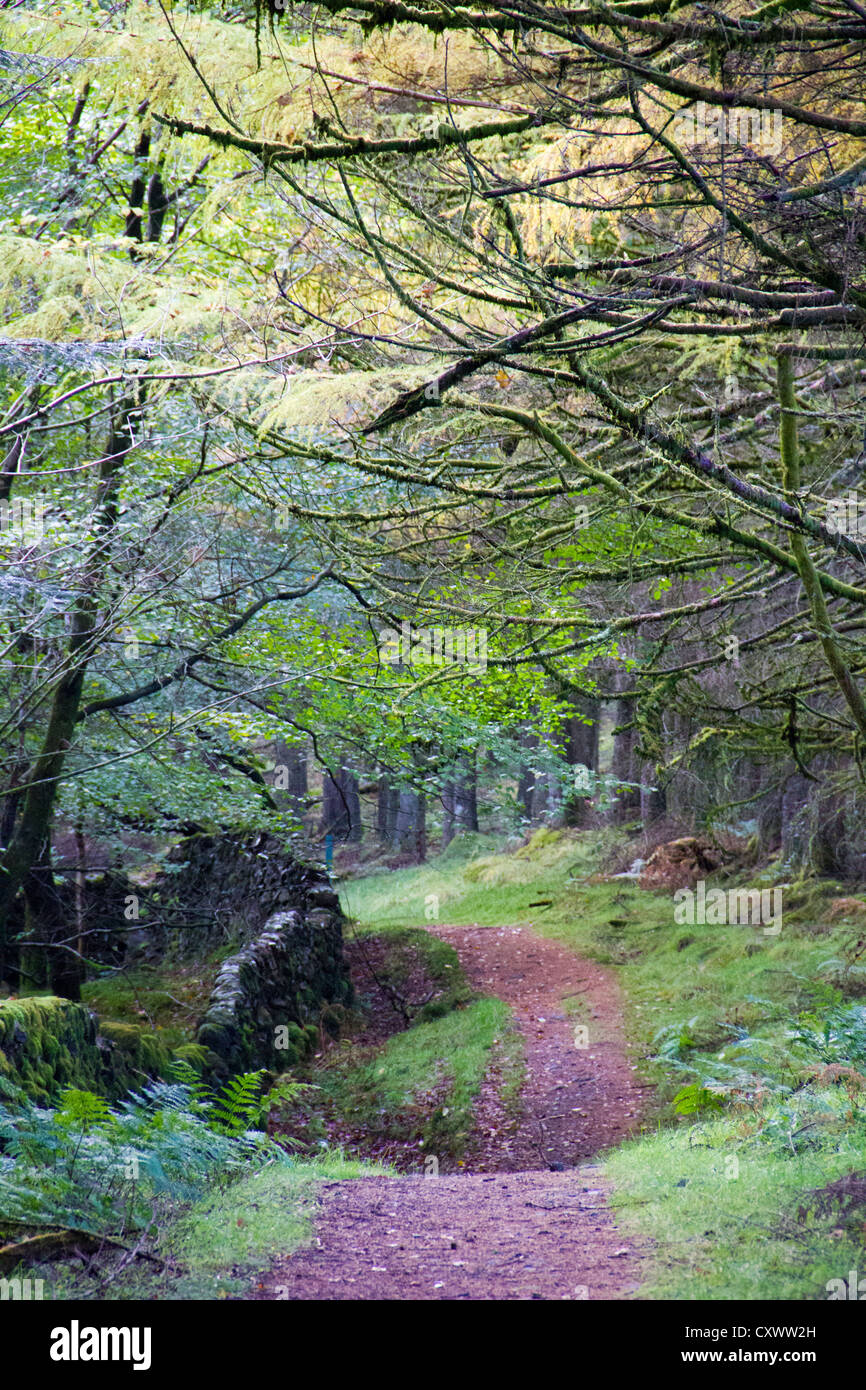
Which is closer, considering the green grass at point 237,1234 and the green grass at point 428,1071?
the green grass at point 237,1234

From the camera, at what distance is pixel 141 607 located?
238 inches

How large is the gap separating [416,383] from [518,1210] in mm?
4640

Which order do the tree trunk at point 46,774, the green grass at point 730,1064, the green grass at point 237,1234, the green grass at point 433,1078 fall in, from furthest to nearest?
the green grass at point 433,1078, the tree trunk at point 46,774, the green grass at point 730,1064, the green grass at point 237,1234

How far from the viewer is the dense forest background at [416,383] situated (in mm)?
3588

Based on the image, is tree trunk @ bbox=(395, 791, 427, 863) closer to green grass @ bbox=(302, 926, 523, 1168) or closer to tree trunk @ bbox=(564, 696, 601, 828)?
tree trunk @ bbox=(564, 696, 601, 828)

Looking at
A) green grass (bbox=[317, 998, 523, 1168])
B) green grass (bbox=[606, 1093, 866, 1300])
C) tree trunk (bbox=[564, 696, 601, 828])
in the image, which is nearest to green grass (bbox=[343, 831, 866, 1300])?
green grass (bbox=[606, 1093, 866, 1300])

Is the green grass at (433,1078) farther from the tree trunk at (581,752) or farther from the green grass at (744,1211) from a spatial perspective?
the tree trunk at (581,752)

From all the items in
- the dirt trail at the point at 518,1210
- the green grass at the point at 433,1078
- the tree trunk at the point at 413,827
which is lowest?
the green grass at the point at 433,1078

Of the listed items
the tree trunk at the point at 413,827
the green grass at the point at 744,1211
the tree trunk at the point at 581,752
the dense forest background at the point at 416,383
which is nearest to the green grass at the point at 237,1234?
the green grass at the point at 744,1211

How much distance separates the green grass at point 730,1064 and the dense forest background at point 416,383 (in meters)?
1.83

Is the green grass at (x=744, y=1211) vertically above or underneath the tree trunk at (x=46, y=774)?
underneath

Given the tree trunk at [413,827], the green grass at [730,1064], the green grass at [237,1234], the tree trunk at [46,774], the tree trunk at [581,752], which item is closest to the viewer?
the green grass at [237,1234]

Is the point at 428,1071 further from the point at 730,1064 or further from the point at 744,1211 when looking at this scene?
the point at 744,1211
